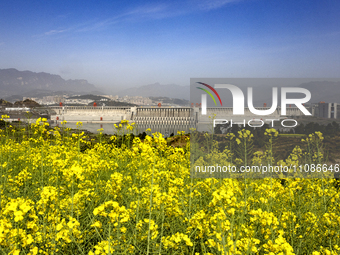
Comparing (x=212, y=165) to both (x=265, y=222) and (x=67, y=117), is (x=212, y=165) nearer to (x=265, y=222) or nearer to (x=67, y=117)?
(x=265, y=222)

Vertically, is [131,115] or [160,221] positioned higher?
[160,221]

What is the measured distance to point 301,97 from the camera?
4.41m
